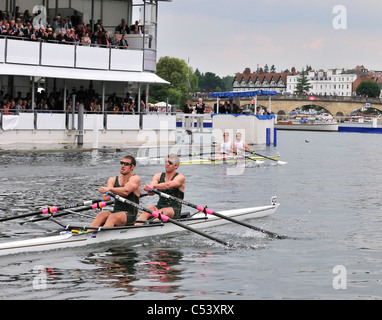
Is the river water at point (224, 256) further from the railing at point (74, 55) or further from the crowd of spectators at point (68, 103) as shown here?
the railing at point (74, 55)

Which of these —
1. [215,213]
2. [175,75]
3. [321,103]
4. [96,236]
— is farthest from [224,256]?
[321,103]

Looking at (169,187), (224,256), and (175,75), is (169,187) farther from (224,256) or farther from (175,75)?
(175,75)

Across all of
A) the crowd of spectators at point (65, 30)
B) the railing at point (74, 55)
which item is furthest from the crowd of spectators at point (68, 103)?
the crowd of spectators at point (65, 30)

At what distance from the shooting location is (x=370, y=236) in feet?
58.6

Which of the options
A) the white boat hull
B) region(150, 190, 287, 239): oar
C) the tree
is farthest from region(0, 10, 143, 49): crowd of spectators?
the tree

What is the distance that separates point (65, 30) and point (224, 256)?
3056cm

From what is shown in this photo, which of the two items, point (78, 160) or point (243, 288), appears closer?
point (243, 288)

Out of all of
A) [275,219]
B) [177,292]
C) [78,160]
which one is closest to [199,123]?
[78,160]

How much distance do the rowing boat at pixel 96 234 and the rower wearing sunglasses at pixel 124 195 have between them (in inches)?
10.2

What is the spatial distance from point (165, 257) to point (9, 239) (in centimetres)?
357

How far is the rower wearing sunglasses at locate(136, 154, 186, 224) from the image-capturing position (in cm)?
1702

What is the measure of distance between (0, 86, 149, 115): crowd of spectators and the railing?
1.86 m

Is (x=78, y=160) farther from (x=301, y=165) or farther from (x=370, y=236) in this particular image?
(x=370, y=236)
